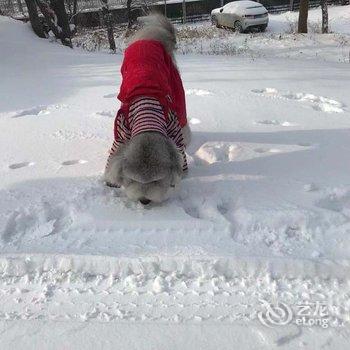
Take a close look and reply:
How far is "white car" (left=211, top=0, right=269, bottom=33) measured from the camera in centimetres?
2114

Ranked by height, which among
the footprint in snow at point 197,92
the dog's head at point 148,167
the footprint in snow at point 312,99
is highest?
the dog's head at point 148,167

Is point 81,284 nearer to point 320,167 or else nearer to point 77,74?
point 320,167

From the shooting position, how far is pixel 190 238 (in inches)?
109

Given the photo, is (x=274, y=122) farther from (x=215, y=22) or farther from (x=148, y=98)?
(x=215, y=22)

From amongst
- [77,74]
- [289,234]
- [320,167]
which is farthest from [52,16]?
[289,234]

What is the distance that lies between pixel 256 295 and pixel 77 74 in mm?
5449

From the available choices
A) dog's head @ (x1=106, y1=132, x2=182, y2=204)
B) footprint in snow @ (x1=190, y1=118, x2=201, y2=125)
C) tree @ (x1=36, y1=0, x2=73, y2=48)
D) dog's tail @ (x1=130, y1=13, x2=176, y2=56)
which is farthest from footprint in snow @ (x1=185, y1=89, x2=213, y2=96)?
tree @ (x1=36, y1=0, x2=73, y2=48)

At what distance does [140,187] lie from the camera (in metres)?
2.96

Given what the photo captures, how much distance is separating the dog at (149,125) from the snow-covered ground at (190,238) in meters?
0.23

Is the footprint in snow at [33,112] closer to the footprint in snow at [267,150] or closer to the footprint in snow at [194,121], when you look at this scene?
the footprint in snow at [194,121]

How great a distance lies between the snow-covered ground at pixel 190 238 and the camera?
2.13 metres

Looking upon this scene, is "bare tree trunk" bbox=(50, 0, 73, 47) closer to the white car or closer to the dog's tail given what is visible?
the dog's tail

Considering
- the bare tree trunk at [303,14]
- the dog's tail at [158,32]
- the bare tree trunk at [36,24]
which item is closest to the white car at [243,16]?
the bare tree trunk at [303,14]

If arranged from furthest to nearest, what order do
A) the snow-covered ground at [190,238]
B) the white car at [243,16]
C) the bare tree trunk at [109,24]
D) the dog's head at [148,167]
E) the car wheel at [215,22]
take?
the car wheel at [215,22] → the white car at [243,16] → the bare tree trunk at [109,24] → the dog's head at [148,167] → the snow-covered ground at [190,238]
